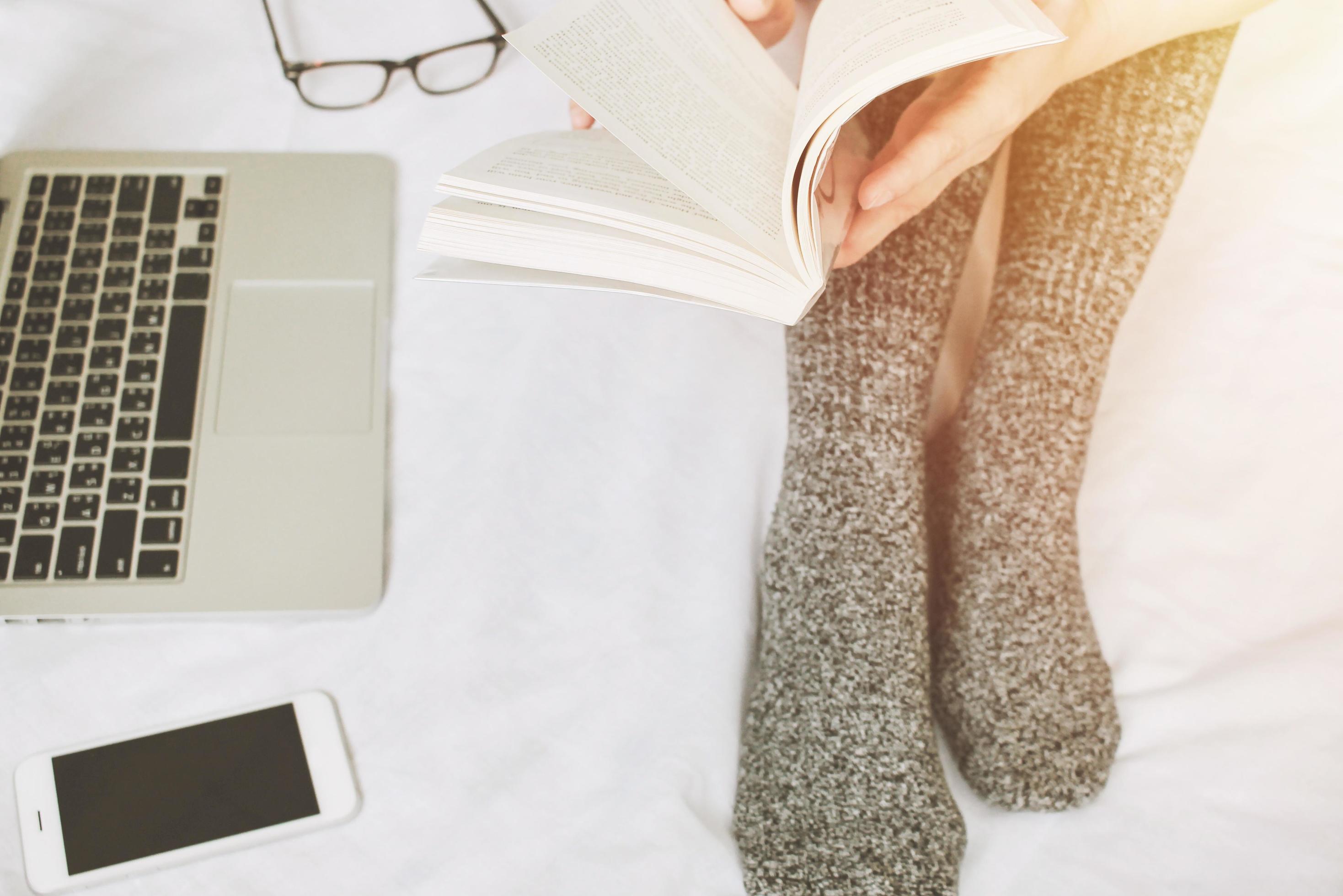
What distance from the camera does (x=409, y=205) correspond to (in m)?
0.60

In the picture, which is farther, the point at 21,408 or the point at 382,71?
the point at 382,71

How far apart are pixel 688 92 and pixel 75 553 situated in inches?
14.9

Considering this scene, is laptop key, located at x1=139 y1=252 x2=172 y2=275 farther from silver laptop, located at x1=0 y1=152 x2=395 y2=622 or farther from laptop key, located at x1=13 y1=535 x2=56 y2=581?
laptop key, located at x1=13 y1=535 x2=56 y2=581

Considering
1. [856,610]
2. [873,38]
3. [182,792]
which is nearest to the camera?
[873,38]

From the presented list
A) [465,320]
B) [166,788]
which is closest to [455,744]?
Answer: [166,788]

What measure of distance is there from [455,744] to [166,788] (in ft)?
0.45

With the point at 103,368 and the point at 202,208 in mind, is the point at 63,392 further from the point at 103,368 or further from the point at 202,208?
the point at 202,208

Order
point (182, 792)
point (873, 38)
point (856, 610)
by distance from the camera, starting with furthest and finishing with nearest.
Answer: point (856, 610) < point (182, 792) < point (873, 38)

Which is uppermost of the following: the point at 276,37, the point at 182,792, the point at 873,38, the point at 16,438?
the point at 873,38

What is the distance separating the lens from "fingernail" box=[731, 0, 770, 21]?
51 centimetres

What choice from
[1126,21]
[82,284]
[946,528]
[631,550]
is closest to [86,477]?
[82,284]

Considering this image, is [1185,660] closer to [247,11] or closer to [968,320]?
[968,320]

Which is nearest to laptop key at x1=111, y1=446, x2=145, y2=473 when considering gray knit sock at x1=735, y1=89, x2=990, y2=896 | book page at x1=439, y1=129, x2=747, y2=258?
book page at x1=439, y1=129, x2=747, y2=258

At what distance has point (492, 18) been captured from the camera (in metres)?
0.64
